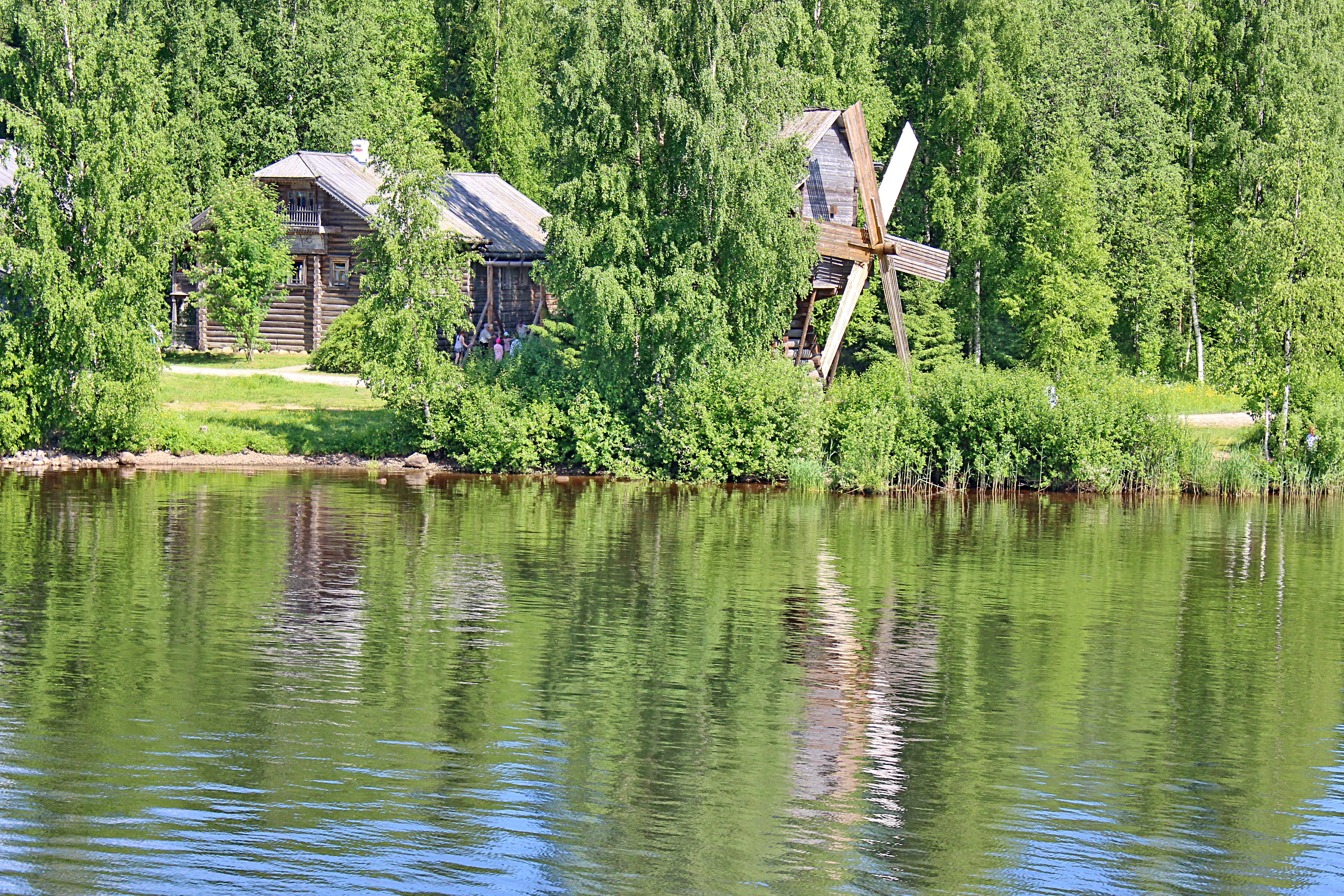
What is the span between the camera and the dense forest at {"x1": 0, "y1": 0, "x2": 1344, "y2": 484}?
3600 centimetres

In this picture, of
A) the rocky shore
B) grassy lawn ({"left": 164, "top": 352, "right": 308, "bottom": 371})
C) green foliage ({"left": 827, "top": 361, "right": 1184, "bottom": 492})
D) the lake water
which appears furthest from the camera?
grassy lawn ({"left": 164, "top": 352, "right": 308, "bottom": 371})

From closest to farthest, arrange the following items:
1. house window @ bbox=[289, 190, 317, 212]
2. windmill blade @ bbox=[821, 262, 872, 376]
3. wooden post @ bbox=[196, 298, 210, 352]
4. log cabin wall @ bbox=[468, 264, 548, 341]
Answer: windmill blade @ bbox=[821, 262, 872, 376] < log cabin wall @ bbox=[468, 264, 548, 341] < house window @ bbox=[289, 190, 317, 212] < wooden post @ bbox=[196, 298, 210, 352]

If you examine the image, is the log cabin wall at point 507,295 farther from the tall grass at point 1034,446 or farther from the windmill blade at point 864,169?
the tall grass at point 1034,446

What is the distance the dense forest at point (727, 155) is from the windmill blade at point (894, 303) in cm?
496

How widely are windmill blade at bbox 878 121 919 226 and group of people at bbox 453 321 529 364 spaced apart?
38.8ft

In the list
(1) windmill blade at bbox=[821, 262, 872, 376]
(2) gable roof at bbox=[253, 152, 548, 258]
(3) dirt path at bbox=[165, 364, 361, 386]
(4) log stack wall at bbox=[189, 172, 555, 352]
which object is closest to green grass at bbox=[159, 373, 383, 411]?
(3) dirt path at bbox=[165, 364, 361, 386]

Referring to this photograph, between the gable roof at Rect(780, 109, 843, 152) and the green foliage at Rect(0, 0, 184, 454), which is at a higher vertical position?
the gable roof at Rect(780, 109, 843, 152)

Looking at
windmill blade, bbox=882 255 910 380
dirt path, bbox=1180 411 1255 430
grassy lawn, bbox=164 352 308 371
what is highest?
windmill blade, bbox=882 255 910 380

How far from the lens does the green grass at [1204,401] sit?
45.5 m

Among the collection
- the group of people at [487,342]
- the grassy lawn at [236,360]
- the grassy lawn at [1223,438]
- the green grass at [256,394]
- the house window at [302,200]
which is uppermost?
the house window at [302,200]

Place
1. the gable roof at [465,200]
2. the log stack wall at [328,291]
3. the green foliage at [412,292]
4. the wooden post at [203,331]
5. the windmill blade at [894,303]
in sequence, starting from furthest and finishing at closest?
the wooden post at [203,331] → the log stack wall at [328,291] → the gable roof at [465,200] → the windmill blade at [894,303] → the green foliage at [412,292]

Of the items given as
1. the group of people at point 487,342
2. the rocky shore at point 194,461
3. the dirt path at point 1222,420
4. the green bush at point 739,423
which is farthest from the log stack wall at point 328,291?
the dirt path at point 1222,420

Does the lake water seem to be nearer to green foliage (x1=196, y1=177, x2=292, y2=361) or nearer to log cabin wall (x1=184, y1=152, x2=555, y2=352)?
green foliage (x1=196, y1=177, x2=292, y2=361)

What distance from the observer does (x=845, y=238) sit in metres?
44.8
